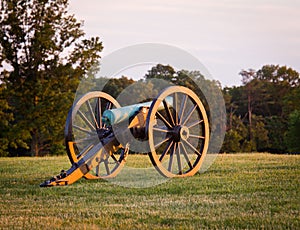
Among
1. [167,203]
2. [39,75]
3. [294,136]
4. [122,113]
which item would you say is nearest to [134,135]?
[122,113]

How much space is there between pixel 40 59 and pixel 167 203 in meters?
22.6

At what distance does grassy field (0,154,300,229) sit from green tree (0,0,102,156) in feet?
54.9

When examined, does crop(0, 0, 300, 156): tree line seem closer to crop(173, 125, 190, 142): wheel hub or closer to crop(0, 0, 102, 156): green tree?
crop(0, 0, 102, 156): green tree

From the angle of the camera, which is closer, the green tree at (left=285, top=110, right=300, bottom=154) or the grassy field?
the grassy field

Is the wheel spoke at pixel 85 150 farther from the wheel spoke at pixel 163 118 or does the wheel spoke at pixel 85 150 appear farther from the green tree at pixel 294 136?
the green tree at pixel 294 136

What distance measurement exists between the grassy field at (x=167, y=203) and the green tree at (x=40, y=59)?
54.9ft

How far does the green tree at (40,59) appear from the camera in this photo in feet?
95.2

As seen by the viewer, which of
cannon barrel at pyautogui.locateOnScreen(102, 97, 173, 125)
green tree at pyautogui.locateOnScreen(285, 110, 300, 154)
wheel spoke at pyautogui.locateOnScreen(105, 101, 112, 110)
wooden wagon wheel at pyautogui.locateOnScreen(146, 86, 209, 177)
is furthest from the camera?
green tree at pyautogui.locateOnScreen(285, 110, 300, 154)

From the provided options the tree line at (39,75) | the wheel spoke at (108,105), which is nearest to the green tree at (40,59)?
the tree line at (39,75)

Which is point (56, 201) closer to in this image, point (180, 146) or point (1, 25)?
point (180, 146)

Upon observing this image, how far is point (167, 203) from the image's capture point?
8500mm

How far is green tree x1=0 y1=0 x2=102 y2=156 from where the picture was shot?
2902 centimetres

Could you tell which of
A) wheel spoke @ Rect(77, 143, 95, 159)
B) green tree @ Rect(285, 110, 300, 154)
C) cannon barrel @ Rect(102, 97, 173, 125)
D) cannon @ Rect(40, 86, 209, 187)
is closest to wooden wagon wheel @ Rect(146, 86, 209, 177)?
cannon @ Rect(40, 86, 209, 187)

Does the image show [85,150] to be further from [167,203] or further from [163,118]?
[167,203]
